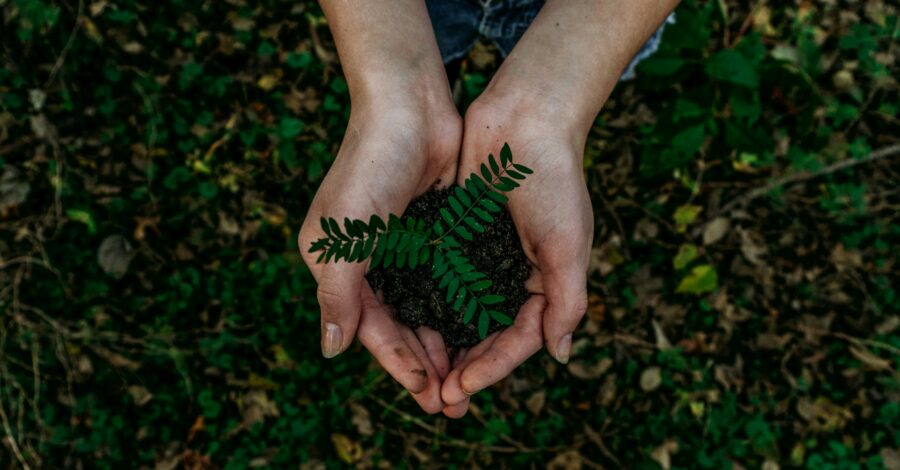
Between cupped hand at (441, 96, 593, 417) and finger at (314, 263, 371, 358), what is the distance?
46cm

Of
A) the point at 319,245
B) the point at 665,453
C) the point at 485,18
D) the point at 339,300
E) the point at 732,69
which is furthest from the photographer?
the point at 665,453

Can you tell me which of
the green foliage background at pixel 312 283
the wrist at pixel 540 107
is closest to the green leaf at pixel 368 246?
the wrist at pixel 540 107

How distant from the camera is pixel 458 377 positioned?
2682 mm

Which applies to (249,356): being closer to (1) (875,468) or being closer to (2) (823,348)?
(2) (823,348)

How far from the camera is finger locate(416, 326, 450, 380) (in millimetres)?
2779

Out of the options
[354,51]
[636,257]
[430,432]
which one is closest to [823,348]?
[636,257]

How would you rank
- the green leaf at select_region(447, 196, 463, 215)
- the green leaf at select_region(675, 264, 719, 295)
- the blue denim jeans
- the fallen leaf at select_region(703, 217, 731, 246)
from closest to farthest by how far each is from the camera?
the green leaf at select_region(447, 196, 463, 215) → the blue denim jeans → the green leaf at select_region(675, 264, 719, 295) → the fallen leaf at select_region(703, 217, 731, 246)

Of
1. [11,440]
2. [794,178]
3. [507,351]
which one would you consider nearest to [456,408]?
[507,351]

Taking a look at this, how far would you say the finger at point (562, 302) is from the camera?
2.61 meters

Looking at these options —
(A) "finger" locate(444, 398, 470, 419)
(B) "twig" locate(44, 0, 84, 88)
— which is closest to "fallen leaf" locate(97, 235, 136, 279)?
(B) "twig" locate(44, 0, 84, 88)

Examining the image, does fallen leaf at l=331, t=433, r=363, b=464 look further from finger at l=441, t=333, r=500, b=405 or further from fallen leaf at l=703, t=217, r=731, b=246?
fallen leaf at l=703, t=217, r=731, b=246

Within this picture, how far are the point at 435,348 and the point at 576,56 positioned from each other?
1349mm

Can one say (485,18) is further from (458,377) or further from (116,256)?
(116,256)

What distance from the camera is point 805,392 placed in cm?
412
